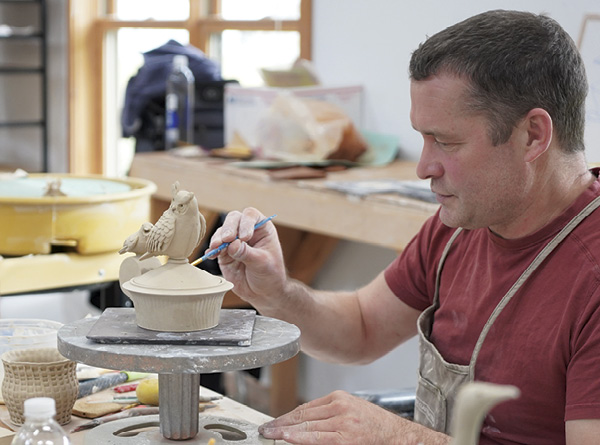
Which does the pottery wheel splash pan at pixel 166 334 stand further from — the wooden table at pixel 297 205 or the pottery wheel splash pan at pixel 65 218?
the wooden table at pixel 297 205

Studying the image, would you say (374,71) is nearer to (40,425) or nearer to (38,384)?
(38,384)

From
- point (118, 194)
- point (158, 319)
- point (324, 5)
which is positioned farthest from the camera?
point (324, 5)

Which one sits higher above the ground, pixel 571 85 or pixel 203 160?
pixel 571 85

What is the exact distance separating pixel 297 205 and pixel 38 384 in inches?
57.2

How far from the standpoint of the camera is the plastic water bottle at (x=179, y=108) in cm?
357

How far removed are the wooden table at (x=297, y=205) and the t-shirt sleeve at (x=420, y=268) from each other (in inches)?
20.8

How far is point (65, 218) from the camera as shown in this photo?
212 cm

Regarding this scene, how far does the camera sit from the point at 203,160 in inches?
128

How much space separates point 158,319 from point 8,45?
5.58 meters

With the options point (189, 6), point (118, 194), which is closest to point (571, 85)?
point (118, 194)

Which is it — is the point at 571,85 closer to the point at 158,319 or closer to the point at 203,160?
the point at 158,319

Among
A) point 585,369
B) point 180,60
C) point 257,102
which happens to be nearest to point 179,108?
point 180,60

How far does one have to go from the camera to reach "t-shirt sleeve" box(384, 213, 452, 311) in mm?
1674

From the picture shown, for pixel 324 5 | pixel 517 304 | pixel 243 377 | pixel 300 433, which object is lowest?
pixel 243 377
